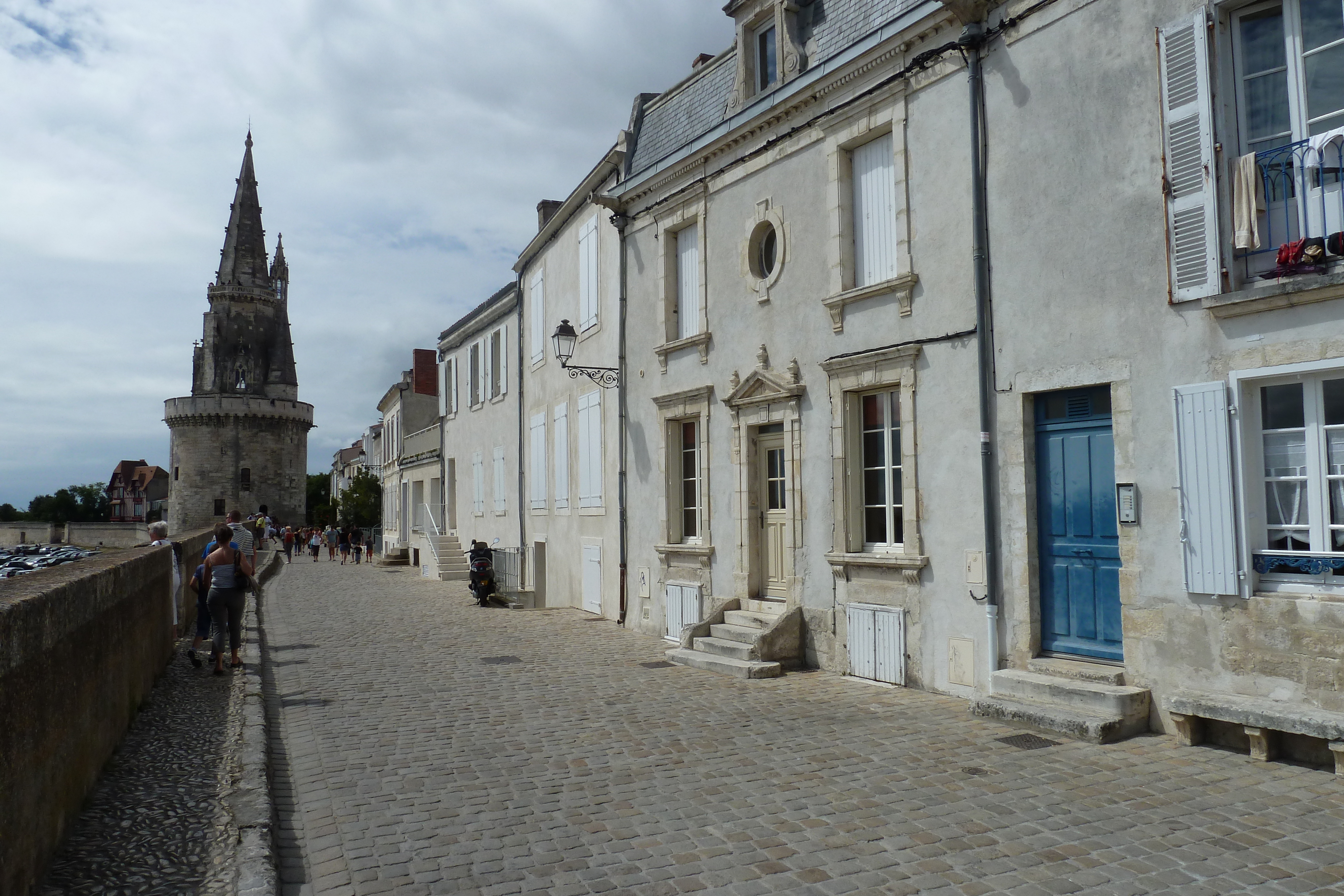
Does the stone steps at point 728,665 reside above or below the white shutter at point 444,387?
below

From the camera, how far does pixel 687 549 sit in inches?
451

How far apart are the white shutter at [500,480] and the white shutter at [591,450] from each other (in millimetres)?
5348

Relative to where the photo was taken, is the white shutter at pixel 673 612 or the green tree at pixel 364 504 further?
the green tree at pixel 364 504

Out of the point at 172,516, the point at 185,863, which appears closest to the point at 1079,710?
the point at 185,863

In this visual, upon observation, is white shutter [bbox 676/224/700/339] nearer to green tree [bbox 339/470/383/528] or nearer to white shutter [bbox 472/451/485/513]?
white shutter [bbox 472/451/485/513]

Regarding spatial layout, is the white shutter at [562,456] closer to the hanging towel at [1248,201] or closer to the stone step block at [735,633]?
the stone step block at [735,633]

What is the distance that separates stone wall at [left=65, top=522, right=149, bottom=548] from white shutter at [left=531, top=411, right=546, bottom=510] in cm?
5228

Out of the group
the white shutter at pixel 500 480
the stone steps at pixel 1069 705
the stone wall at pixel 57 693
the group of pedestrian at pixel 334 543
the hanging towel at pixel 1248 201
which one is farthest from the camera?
the group of pedestrian at pixel 334 543

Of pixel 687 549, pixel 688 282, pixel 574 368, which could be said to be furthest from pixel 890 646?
pixel 574 368

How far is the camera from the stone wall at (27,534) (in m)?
71.3

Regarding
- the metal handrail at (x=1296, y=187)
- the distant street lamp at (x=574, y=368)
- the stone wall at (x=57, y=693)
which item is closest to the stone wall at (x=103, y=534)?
the distant street lamp at (x=574, y=368)

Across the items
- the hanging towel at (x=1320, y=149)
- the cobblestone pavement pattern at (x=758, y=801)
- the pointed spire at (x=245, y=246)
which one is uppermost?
the pointed spire at (x=245, y=246)

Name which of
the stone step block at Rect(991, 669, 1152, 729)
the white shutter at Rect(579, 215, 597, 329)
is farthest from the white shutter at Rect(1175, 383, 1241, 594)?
the white shutter at Rect(579, 215, 597, 329)

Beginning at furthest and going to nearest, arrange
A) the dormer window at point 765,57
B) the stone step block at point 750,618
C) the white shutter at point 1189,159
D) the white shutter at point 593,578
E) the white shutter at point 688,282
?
the white shutter at point 593,578 → the white shutter at point 688,282 → the dormer window at point 765,57 → the stone step block at point 750,618 → the white shutter at point 1189,159
